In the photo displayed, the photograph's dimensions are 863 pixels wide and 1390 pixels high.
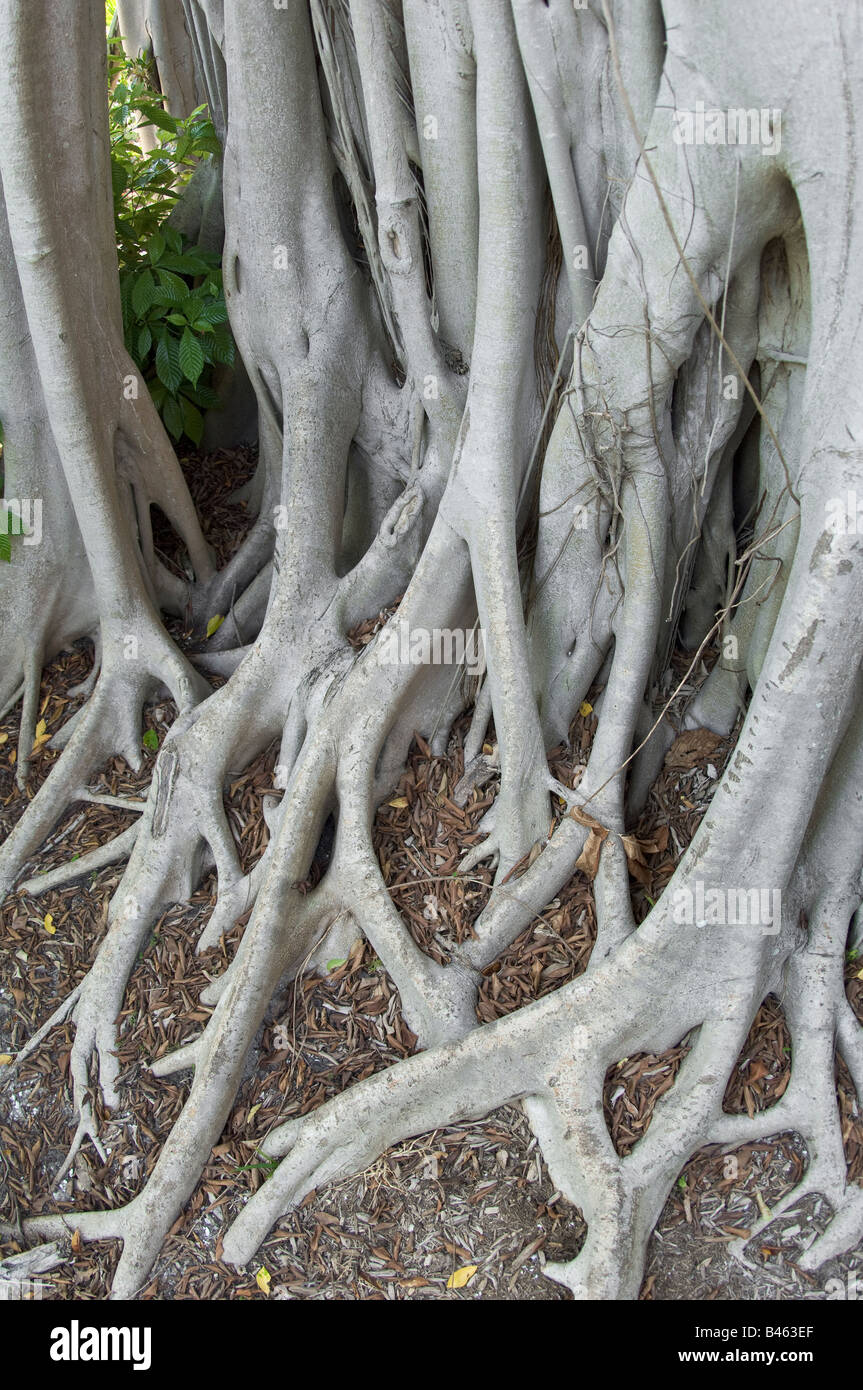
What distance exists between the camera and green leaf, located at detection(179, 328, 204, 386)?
172 inches

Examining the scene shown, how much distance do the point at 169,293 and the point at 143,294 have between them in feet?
0.37

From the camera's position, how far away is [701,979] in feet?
9.75

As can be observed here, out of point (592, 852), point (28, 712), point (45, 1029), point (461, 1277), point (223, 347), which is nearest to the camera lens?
point (461, 1277)

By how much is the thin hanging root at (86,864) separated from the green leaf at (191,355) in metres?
1.76

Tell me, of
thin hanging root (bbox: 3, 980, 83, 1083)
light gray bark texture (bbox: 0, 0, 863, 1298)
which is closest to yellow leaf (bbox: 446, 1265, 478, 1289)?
light gray bark texture (bbox: 0, 0, 863, 1298)

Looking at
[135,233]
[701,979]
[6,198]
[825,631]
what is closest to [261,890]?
[701,979]

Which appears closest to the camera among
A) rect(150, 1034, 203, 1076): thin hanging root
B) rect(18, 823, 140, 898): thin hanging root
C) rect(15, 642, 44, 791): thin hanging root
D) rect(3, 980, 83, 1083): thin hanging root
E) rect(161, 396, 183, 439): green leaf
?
rect(150, 1034, 203, 1076): thin hanging root

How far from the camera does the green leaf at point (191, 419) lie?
15.6 ft

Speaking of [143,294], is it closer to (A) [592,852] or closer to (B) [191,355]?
(B) [191,355]

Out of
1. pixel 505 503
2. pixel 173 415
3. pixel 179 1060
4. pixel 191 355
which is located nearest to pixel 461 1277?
pixel 179 1060

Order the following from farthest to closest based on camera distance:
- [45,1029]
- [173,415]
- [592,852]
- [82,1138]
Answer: [173,415] < [45,1029] < [82,1138] < [592,852]

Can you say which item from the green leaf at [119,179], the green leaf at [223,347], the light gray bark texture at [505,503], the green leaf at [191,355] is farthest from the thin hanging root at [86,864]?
the green leaf at [119,179]

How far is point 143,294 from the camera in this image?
4.45m

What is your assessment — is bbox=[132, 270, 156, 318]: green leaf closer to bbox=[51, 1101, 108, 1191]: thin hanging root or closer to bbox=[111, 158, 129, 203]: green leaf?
bbox=[111, 158, 129, 203]: green leaf
